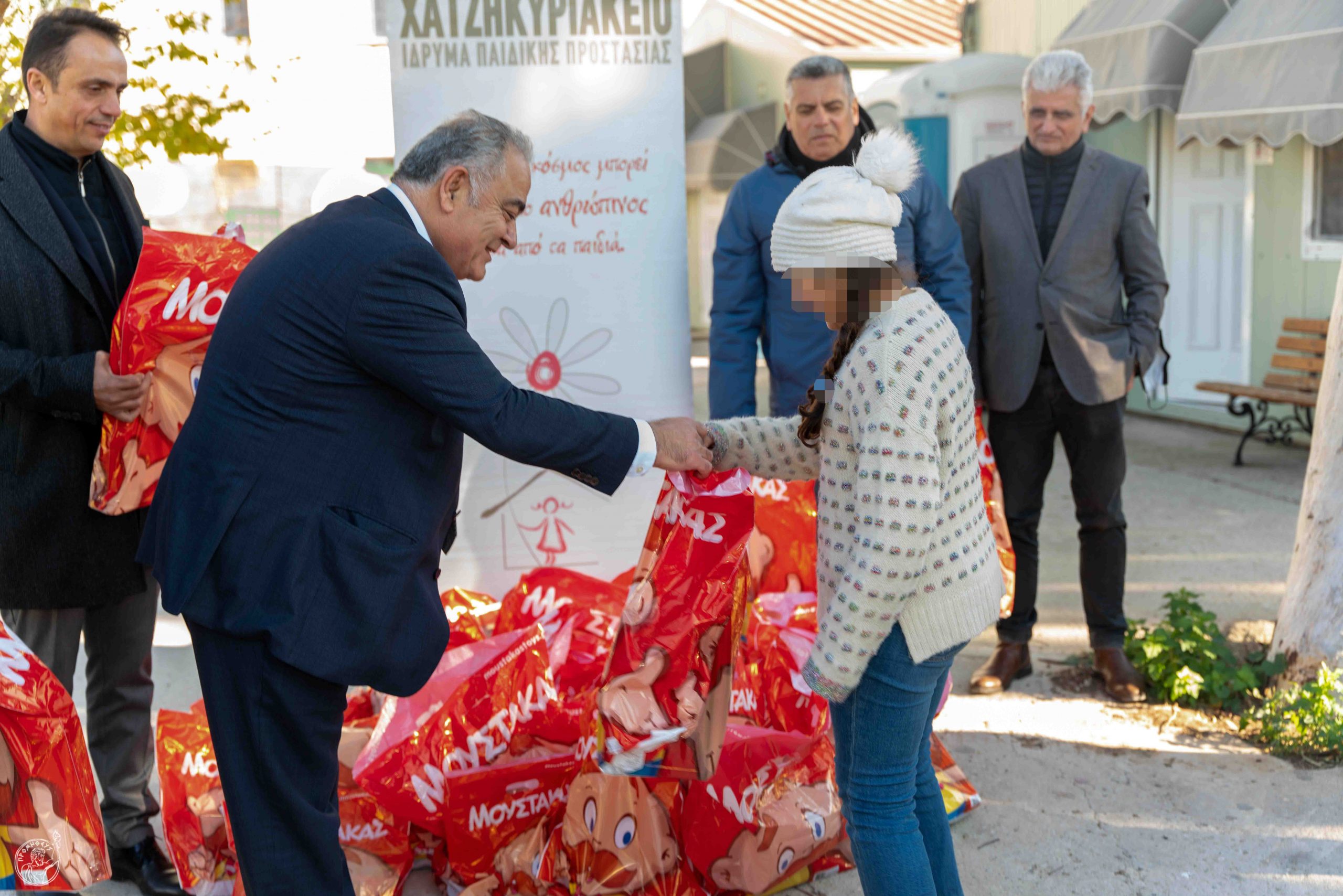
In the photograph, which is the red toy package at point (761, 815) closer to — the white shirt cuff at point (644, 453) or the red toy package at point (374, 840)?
the red toy package at point (374, 840)

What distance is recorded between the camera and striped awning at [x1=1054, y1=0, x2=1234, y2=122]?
901 cm

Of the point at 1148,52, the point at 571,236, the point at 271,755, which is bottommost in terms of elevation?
the point at 271,755

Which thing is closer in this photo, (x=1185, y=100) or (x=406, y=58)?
(x=406, y=58)

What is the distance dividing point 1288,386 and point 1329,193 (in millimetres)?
1366

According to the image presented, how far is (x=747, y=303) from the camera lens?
3809 millimetres

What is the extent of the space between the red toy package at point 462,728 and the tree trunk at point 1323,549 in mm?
2321

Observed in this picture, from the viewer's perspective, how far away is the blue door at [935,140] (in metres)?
11.9

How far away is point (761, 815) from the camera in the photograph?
111 inches

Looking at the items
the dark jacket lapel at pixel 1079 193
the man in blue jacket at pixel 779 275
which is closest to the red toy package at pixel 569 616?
the man in blue jacket at pixel 779 275

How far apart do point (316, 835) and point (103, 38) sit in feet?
5.99

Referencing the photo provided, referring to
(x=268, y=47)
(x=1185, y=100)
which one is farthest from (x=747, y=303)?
(x=268, y=47)

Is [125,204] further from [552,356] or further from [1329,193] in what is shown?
[1329,193]

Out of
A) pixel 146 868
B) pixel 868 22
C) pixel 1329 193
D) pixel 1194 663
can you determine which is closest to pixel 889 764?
pixel 146 868

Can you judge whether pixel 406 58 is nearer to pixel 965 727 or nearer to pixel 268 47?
pixel 965 727
